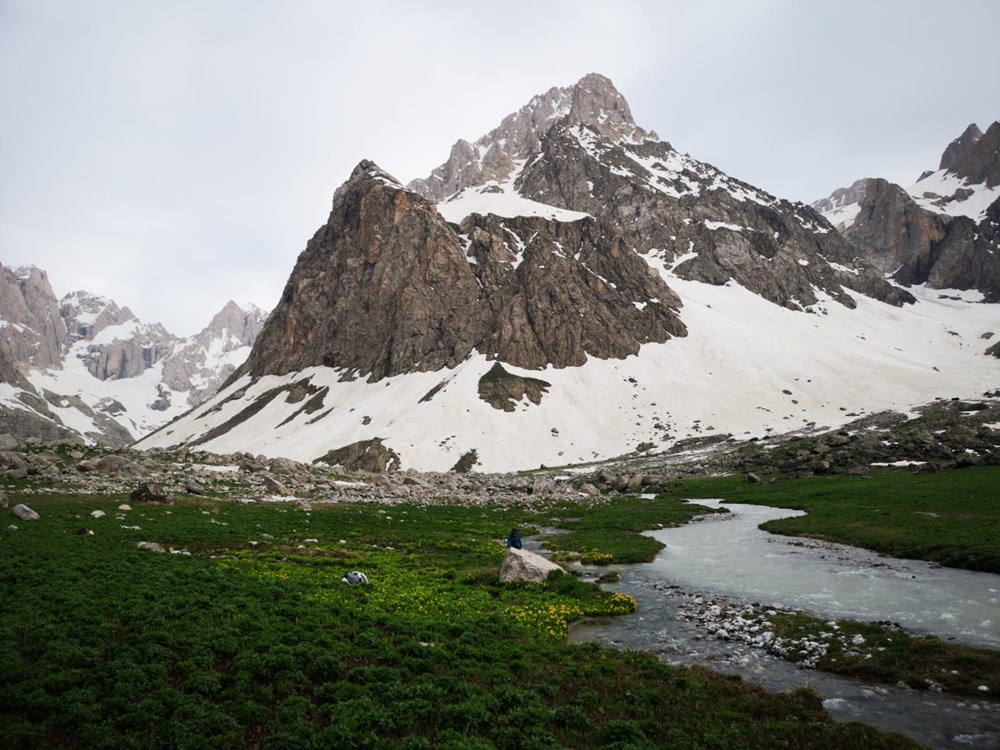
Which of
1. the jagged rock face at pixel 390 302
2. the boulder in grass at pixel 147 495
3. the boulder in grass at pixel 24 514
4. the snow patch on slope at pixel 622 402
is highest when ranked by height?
the jagged rock face at pixel 390 302

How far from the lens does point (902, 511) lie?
3962 cm

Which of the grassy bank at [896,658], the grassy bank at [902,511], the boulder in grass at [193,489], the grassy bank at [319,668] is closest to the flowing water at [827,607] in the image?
the grassy bank at [896,658]

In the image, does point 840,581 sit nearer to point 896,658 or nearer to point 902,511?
point 896,658

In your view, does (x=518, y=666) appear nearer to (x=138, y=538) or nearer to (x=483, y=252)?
(x=138, y=538)

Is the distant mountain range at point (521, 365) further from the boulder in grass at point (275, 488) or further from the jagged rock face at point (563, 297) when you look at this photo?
the boulder in grass at point (275, 488)

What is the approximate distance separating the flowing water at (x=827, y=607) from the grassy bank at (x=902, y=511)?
5.46 ft

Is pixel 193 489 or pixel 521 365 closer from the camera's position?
pixel 193 489

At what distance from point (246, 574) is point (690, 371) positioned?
486 feet

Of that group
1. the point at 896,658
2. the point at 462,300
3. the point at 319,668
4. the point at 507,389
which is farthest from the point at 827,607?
the point at 462,300

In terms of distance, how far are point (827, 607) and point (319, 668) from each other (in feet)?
67.9

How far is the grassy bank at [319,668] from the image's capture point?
12242 mm

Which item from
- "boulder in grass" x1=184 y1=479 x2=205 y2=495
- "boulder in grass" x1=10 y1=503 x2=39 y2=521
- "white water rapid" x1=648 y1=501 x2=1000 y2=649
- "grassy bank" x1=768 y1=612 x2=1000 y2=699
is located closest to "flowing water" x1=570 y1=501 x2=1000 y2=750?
"white water rapid" x1=648 y1=501 x2=1000 y2=649

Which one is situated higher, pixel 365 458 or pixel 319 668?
pixel 319 668

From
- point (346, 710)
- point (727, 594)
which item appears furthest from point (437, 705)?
point (727, 594)
